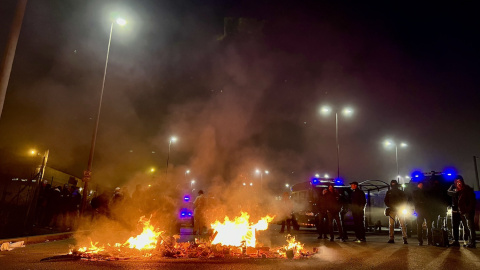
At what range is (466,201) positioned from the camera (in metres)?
8.57

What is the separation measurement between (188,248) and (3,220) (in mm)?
9356

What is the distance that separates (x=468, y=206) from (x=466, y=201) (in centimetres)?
14

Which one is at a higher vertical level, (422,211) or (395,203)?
(395,203)

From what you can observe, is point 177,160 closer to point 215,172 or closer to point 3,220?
point 215,172

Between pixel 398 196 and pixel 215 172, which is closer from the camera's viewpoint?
pixel 398 196

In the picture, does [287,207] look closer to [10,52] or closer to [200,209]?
[200,209]

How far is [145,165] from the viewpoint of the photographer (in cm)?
1847

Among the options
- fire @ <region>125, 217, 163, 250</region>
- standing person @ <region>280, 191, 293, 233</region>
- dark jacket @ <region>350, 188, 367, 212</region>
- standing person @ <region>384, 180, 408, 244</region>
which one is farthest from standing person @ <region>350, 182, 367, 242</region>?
fire @ <region>125, 217, 163, 250</region>

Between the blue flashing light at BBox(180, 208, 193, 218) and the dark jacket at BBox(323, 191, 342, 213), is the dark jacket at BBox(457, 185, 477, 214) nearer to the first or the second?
the dark jacket at BBox(323, 191, 342, 213)

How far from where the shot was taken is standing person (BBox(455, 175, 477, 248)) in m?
8.41

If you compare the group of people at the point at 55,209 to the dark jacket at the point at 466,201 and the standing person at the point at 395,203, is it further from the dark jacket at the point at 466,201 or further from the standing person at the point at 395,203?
the dark jacket at the point at 466,201

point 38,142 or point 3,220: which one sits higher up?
point 38,142

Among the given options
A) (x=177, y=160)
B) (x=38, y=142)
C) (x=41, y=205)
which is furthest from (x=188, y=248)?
(x=38, y=142)

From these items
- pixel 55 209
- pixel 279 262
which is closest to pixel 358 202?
pixel 279 262
